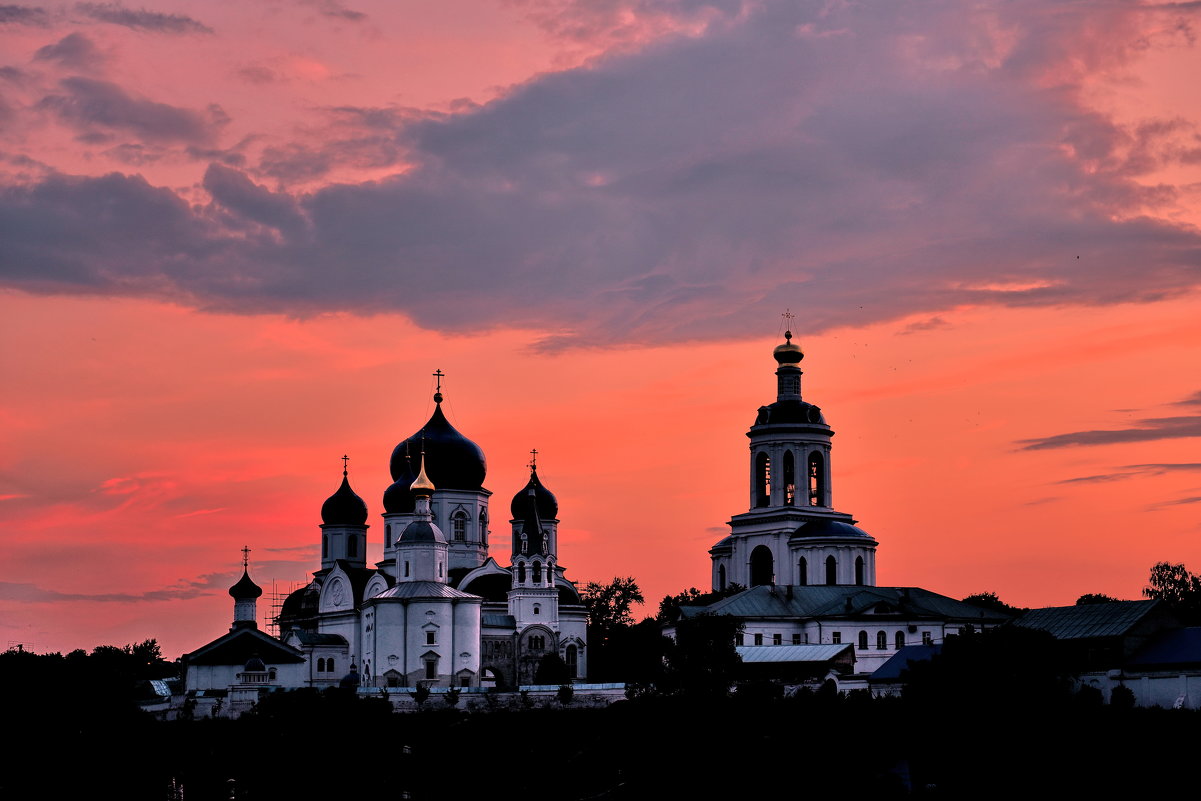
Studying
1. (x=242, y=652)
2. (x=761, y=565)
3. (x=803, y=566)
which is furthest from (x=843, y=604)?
(x=242, y=652)

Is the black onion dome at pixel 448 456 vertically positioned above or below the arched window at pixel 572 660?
above

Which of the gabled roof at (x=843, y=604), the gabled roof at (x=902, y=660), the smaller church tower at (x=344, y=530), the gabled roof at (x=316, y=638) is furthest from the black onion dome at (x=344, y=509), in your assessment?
the gabled roof at (x=902, y=660)

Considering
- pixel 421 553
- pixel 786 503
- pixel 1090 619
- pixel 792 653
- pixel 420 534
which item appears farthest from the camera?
pixel 786 503

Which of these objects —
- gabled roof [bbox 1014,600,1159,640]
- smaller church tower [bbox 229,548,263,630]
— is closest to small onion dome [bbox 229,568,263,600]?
smaller church tower [bbox 229,548,263,630]

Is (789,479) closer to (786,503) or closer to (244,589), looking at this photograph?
(786,503)

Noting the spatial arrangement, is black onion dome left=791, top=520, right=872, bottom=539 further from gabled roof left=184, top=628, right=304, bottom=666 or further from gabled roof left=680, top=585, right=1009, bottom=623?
gabled roof left=184, top=628, right=304, bottom=666

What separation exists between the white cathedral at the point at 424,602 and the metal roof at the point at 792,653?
9.17 meters

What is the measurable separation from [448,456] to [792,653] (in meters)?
22.2

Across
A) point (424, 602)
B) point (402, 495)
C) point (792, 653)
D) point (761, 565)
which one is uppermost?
point (402, 495)

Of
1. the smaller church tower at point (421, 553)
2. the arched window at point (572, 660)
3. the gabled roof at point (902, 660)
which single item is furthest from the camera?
the arched window at point (572, 660)

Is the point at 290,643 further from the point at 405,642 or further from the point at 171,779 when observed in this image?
the point at 171,779

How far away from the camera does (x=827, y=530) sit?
3583 inches

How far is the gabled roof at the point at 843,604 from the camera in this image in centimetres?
8281

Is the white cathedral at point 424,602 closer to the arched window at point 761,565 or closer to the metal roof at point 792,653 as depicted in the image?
the metal roof at point 792,653
